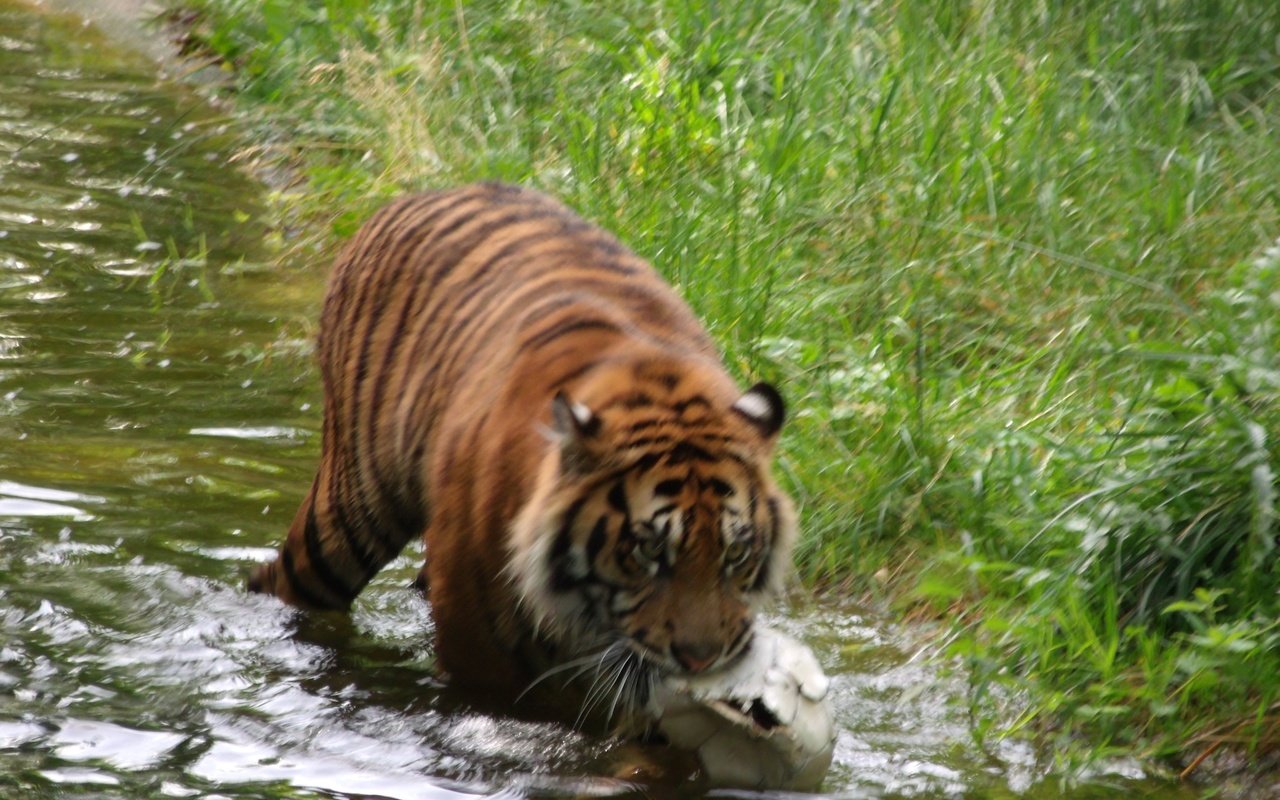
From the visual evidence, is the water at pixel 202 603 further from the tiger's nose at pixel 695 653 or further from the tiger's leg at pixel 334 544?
the tiger's nose at pixel 695 653

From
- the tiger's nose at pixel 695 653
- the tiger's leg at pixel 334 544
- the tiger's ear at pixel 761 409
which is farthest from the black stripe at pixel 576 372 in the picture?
the tiger's leg at pixel 334 544

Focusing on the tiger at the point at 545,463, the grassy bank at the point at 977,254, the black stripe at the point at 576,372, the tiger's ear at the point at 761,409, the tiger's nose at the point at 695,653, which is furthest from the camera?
the grassy bank at the point at 977,254

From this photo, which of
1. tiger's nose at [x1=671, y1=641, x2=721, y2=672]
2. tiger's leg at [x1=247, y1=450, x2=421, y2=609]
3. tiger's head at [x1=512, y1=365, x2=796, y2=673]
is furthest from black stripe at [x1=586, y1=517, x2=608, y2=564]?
tiger's leg at [x1=247, y1=450, x2=421, y2=609]

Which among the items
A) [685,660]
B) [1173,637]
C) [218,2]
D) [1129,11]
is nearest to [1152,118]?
[1129,11]

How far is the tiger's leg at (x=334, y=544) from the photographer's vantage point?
449cm

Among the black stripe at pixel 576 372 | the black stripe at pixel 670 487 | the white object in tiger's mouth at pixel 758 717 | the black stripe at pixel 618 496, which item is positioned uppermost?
the black stripe at pixel 576 372

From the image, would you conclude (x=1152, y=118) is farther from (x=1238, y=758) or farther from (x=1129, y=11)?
(x=1238, y=758)

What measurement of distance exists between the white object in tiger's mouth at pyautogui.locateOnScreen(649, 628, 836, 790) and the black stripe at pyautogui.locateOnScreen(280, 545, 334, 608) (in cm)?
146

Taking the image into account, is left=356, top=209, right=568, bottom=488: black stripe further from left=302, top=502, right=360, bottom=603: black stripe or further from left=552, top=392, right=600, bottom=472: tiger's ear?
left=552, top=392, right=600, bottom=472: tiger's ear

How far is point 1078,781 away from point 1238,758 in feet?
1.13

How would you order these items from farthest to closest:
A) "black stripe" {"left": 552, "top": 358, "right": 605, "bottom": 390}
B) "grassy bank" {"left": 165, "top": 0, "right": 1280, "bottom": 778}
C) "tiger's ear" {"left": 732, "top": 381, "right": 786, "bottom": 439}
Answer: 1. "grassy bank" {"left": 165, "top": 0, "right": 1280, "bottom": 778}
2. "black stripe" {"left": 552, "top": 358, "right": 605, "bottom": 390}
3. "tiger's ear" {"left": 732, "top": 381, "right": 786, "bottom": 439}

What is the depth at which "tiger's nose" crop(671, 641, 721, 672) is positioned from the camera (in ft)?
10.9

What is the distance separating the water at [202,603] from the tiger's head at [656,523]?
0.42m

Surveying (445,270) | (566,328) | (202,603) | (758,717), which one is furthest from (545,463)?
(202,603)
